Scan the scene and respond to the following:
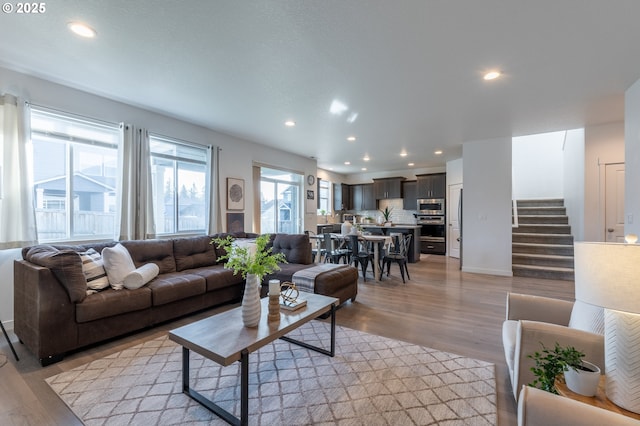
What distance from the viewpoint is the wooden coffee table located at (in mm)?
1593

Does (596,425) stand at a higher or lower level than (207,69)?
lower

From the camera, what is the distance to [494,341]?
2717 mm

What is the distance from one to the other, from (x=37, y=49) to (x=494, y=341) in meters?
5.23

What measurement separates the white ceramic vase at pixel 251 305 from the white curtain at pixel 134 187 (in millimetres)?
2867

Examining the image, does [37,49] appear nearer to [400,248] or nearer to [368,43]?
[368,43]

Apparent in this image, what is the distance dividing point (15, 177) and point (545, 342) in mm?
4831

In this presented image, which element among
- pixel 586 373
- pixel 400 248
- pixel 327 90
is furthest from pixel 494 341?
pixel 327 90

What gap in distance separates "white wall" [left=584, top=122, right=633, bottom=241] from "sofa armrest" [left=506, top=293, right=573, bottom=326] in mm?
3883

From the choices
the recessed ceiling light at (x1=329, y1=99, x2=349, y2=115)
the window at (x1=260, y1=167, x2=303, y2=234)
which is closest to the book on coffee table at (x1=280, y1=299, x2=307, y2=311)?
the recessed ceiling light at (x1=329, y1=99, x2=349, y2=115)

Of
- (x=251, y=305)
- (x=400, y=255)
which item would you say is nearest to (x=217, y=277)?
(x=251, y=305)

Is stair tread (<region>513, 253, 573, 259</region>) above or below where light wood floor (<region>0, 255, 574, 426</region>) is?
above

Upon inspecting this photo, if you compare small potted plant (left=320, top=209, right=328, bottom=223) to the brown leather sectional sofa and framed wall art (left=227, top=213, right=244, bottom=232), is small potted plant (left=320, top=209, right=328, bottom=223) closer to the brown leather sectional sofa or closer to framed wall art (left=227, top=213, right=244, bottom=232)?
framed wall art (left=227, top=213, right=244, bottom=232)

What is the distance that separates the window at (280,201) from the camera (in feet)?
21.9

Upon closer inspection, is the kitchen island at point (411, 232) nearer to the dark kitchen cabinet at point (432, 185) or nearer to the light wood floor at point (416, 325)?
the light wood floor at point (416, 325)
